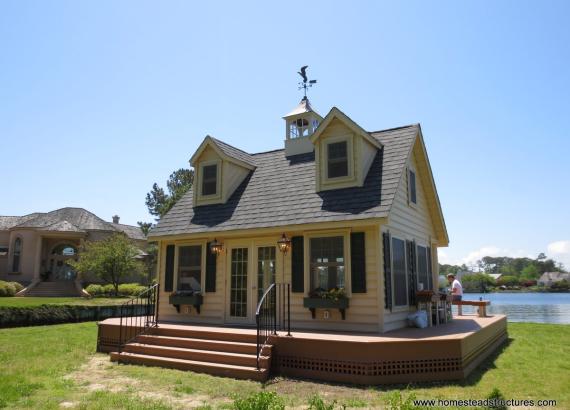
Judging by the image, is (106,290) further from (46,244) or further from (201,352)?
(201,352)

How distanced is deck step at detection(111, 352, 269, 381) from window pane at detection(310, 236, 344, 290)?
2859mm

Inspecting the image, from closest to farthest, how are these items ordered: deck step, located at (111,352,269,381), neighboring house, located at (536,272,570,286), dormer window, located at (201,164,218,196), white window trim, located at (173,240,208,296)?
1. deck step, located at (111,352,269,381)
2. white window trim, located at (173,240,208,296)
3. dormer window, located at (201,164,218,196)
4. neighboring house, located at (536,272,570,286)

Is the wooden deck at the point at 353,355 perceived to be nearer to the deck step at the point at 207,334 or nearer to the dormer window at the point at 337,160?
the deck step at the point at 207,334

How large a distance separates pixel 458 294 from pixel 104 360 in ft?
36.5

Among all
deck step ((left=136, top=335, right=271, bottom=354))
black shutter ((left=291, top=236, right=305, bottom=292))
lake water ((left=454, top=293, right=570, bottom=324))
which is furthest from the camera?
lake water ((left=454, top=293, right=570, bottom=324))

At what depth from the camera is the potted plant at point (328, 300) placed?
9.61 meters

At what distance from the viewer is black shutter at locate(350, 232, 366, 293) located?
9.66 meters

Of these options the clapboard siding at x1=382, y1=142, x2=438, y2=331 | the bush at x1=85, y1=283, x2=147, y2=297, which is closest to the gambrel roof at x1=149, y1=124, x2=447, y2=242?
the clapboard siding at x1=382, y1=142, x2=438, y2=331

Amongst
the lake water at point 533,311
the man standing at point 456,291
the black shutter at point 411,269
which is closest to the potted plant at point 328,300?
the black shutter at point 411,269

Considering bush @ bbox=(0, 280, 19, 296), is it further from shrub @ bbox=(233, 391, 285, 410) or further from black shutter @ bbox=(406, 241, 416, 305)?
shrub @ bbox=(233, 391, 285, 410)

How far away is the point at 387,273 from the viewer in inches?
388

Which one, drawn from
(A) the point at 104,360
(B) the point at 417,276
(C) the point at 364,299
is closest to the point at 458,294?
(B) the point at 417,276

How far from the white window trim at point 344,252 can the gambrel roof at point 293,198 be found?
37 centimetres

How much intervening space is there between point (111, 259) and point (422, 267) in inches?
1042
